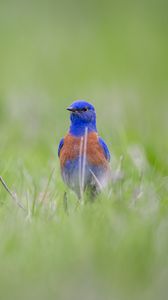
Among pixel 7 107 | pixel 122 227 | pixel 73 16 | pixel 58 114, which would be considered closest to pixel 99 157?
pixel 122 227

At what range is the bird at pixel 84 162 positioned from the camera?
169 inches

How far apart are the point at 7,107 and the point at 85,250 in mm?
4101

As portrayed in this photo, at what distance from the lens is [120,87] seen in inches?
352

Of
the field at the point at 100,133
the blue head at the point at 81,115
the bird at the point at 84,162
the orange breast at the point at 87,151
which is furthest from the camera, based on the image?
the blue head at the point at 81,115

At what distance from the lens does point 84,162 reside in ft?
14.1

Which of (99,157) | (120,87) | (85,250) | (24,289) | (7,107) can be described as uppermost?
(120,87)

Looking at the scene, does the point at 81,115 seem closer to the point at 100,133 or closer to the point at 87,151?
the point at 87,151

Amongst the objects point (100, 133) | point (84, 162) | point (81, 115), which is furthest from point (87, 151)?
point (100, 133)

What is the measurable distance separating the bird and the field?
100 millimetres

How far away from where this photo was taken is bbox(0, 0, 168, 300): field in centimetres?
302

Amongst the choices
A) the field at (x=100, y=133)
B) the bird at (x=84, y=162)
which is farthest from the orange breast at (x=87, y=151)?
the field at (x=100, y=133)

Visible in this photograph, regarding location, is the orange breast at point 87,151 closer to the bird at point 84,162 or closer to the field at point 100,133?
the bird at point 84,162

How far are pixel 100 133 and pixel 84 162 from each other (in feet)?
7.95

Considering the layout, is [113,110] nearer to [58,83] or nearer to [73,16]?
[58,83]
